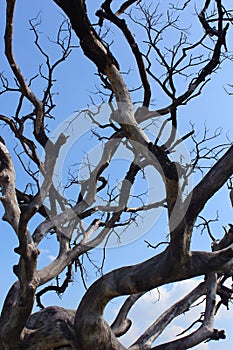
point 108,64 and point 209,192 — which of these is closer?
point 209,192

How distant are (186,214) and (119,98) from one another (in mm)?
1439

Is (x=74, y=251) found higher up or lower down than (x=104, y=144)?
lower down

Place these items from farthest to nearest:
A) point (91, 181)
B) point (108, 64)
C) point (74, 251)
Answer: point (91, 181), point (74, 251), point (108, 64)

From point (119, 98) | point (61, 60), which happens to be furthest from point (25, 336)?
point (61, 60)

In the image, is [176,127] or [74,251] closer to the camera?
[176,127]

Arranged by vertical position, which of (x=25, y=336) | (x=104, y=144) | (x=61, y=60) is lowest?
(x=25, y=336)

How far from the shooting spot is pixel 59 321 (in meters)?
4.88

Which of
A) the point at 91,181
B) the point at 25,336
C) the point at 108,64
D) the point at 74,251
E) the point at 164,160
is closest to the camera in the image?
the point at 164,160

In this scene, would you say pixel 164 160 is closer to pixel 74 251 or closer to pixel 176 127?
pixel 176 127

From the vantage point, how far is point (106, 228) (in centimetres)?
701

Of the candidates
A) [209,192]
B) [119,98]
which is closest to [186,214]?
[209,192]

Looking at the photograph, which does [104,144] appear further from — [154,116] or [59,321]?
[59,321]

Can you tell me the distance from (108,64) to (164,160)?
4.27 ft

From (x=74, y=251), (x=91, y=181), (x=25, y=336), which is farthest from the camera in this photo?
(x=91, y=181)
